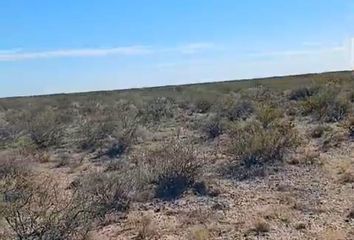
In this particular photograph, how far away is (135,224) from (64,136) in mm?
14601

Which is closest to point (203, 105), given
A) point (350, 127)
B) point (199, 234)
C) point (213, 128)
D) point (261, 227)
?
point (213, 128)

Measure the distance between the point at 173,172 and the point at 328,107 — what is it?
13479mm

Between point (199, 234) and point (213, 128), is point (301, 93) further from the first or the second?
point (199, 234)

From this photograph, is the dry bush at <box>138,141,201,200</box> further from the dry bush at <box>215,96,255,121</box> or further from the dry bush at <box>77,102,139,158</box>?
the dry bush at <box>215,96,255,121</box>

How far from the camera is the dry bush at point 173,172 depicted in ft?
42.8

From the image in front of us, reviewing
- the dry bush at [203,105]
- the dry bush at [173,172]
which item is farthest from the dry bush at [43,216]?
the dry bush at [203,105]

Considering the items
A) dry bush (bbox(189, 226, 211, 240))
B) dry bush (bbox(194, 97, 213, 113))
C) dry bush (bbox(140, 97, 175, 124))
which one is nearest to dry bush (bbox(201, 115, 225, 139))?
dry bush (bbox(140, 97, 175, 124))

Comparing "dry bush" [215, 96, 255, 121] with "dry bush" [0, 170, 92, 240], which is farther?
"dry bush" [215, 96, 255, 121]

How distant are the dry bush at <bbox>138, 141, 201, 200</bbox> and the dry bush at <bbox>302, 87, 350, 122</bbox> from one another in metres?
11.1

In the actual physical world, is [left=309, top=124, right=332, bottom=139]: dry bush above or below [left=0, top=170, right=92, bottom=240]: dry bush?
below

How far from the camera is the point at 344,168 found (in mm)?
14359

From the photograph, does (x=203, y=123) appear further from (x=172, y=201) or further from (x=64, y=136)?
(x=172, y=201)

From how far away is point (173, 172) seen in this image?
1354 centimetres

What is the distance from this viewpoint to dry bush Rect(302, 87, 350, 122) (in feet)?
78.7
